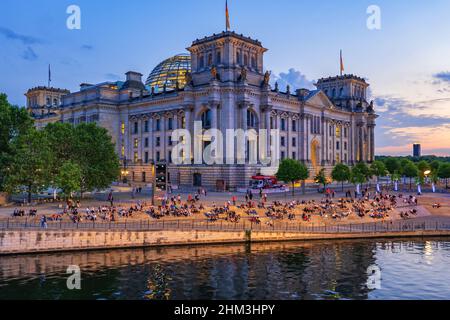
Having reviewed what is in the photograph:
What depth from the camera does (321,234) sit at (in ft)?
148

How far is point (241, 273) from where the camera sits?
3206 centimetres

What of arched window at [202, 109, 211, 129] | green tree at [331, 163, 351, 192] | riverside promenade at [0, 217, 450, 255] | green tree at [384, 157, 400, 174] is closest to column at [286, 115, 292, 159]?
green tree at [331, 163, 351, 192]

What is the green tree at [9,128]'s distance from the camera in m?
55.3

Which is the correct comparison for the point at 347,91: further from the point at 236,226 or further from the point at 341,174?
the point at 236,226

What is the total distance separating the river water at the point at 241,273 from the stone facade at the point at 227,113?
3813 cm

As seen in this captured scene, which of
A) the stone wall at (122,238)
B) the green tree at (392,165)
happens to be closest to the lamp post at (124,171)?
the stone wall at (122,238)

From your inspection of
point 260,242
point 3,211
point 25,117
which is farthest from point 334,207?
point 25,117

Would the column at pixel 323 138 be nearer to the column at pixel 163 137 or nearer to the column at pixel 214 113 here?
the column at pixel 214 113

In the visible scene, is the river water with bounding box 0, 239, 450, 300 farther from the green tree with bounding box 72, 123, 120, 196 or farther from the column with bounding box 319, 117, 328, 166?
the column with bounding box 319, 117, 328, 166

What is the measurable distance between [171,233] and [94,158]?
2576 centimetres

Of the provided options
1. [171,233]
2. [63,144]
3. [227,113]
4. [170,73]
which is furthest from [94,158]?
[170,73]

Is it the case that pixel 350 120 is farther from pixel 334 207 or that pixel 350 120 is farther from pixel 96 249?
pixel 96 249

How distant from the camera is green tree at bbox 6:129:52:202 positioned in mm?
52344

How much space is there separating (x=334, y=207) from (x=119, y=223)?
27.1m
